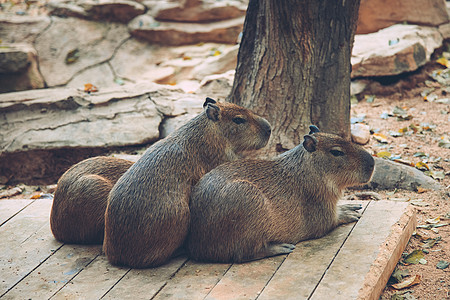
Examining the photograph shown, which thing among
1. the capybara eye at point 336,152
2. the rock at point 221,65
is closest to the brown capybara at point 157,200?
the capybara eye at point 336,152

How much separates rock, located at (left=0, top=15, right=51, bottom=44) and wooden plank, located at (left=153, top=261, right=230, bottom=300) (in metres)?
8.18

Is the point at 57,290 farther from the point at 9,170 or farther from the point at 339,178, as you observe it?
the point at 9,170

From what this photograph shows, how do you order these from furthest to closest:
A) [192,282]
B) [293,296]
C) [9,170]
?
[9,170], [192,282], [293,296]

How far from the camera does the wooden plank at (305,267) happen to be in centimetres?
338

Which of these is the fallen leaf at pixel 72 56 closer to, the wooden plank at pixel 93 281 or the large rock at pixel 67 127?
the large rock at pixel 67 127

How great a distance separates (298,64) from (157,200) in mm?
2648

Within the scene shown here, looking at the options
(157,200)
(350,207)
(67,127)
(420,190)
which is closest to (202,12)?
(67,127)

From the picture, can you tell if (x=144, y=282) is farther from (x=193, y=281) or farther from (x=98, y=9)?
(x=98, y=9)

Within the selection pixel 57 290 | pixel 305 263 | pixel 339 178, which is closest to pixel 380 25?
pixel 339 178

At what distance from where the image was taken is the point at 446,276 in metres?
3.88

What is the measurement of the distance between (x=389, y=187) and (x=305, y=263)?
2390 mm

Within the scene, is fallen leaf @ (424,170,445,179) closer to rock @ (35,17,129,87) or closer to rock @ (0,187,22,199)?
rock @ (0,187,22,199)

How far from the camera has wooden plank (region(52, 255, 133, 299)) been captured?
3536 mm

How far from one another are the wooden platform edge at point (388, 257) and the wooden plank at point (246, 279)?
659 mm
